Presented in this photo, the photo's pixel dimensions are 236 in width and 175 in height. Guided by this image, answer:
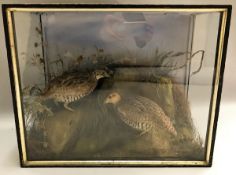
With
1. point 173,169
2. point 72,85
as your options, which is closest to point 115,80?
point 72,85

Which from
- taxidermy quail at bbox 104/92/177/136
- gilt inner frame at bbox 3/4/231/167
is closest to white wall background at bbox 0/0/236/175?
gilt inner frame at bbox 3/4/231/167

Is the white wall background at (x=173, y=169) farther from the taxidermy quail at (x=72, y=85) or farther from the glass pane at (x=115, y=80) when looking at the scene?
the taxidermy quail at (x=72, y=85)

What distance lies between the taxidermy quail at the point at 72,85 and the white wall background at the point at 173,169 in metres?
0.21

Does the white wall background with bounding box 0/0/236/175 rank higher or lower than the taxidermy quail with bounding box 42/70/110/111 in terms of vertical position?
lower

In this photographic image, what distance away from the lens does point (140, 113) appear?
958 mm

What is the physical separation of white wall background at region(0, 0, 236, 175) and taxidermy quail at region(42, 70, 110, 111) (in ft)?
0.70

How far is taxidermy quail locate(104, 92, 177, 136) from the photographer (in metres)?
0.95

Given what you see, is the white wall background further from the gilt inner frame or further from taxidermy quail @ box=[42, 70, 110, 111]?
taxidermy quail @ box=[42, 70, 110, 111]

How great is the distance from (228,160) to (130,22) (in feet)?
1.63

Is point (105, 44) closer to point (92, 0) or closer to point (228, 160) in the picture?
point (92, 0)

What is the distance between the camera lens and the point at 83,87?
3.06 ft

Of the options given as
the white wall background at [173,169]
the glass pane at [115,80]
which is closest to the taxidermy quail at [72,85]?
the glass pane at [115,80]

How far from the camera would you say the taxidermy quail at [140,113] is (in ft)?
3.11

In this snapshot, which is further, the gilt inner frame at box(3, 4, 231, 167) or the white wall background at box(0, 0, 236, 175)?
the white wall background at box(0, 0, 236, 175)
